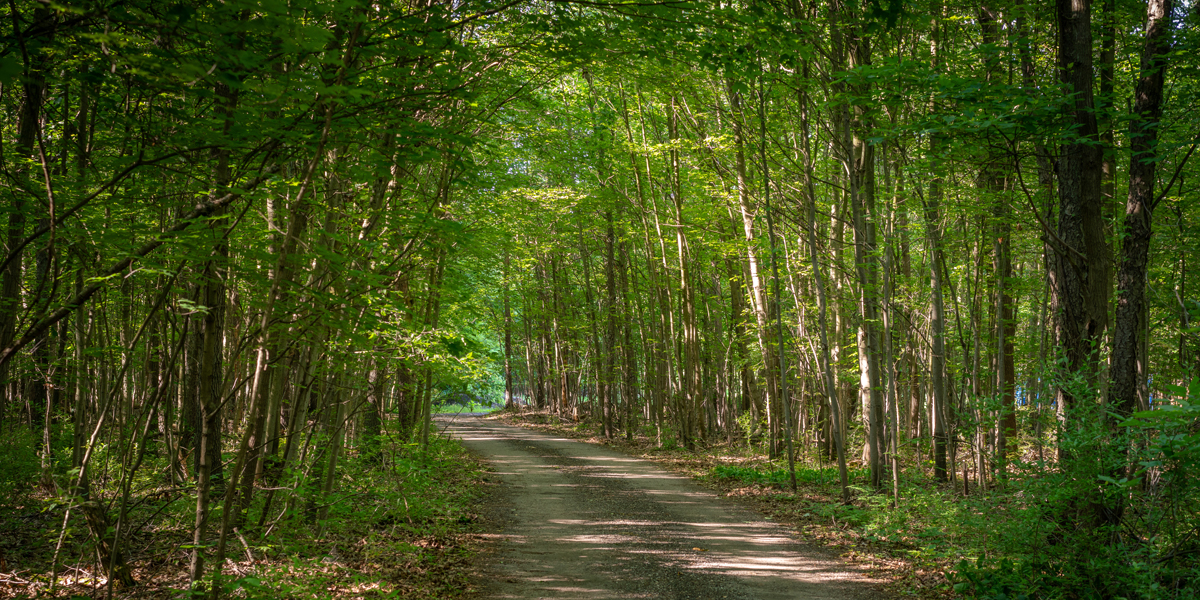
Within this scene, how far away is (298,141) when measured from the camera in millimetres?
3363

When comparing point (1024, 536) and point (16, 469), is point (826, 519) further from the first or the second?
point (16, 469)

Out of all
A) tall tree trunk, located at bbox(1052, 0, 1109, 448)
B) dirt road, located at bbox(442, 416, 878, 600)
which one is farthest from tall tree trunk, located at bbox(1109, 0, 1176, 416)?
dirt road, located at bbox(442, 416, 878, 600)

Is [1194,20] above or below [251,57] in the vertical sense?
above

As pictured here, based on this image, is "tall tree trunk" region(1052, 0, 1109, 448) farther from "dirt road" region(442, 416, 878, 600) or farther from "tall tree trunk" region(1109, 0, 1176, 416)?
"dirt road" region(442, 416, 878, 600)

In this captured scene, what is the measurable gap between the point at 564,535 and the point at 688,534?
1562 millimetres

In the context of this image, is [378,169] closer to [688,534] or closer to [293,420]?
[293,420]

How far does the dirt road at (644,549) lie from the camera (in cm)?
621

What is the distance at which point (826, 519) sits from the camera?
9.06 meters

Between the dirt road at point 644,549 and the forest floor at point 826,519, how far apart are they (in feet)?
0.75

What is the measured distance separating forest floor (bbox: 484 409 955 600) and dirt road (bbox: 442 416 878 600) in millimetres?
228

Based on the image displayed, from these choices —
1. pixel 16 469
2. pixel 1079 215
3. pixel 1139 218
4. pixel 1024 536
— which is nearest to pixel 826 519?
pixel 1024 536

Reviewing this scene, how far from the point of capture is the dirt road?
20.4 ft

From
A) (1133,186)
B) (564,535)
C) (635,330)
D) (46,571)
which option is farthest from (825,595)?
(635,330)

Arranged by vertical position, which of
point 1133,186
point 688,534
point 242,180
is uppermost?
point 1133,186
